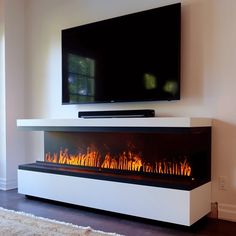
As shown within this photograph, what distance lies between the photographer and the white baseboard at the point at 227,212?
263 cm

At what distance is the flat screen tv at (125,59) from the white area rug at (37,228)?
1.31 metres

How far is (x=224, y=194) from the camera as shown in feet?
8.80

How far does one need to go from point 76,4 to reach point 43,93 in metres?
1.17

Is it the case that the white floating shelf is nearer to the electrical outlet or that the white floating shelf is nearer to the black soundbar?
the black soundbar

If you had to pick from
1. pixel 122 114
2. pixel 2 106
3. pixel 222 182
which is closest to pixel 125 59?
pixel 122 114

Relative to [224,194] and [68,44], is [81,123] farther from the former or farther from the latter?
[224,194]

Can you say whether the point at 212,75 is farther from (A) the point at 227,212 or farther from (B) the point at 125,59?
(A) the point at 227,212

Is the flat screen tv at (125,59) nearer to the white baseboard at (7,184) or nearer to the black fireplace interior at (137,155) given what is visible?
the black fireplace interior at (137,155)

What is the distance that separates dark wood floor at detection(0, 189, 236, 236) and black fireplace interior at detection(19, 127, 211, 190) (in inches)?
13.5

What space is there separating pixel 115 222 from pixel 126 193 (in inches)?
10.2

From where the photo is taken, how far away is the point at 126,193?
2.65 meters

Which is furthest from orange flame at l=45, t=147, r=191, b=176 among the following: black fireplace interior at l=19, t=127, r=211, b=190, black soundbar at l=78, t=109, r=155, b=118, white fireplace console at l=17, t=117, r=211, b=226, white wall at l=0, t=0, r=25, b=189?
white wall at l=0, t=0, r=25, b=189

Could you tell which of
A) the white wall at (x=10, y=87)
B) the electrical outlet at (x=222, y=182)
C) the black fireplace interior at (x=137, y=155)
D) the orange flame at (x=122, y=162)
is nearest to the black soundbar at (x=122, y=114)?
the black fireplace interior at (x=137, y=155)

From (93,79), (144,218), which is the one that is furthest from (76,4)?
(144,218)
